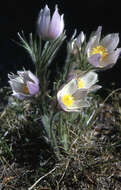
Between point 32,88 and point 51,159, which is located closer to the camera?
point 32,88

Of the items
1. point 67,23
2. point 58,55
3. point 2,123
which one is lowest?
point 2,123

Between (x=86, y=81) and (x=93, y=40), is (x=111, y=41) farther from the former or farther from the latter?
(x=86, y=81)

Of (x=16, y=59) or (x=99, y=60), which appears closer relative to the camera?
(x=99, y=60)

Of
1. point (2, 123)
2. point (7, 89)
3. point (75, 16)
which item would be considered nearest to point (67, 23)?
point (75, 16)

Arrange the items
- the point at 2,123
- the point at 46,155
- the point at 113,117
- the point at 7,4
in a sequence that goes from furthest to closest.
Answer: the point at 7,4 < the point at 113,117 < the point at 2,123 < the point at 46,155

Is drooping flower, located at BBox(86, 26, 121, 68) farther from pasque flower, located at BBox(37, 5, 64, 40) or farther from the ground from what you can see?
the ground

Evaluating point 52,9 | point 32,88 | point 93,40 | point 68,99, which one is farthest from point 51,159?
point 52,9

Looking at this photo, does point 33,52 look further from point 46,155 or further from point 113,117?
point 113,117
